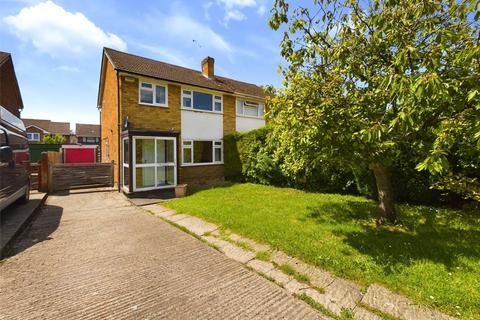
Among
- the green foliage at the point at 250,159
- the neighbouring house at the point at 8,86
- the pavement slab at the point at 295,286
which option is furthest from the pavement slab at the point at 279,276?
the neighbouring house at the point at 8,86

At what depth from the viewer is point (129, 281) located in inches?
132

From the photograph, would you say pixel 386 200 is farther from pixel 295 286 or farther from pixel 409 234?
pixel 295 286

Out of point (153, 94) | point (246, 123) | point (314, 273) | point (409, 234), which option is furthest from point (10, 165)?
point (246, 123)

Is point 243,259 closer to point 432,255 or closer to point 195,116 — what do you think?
point 432,255

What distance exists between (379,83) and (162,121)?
9768 mm

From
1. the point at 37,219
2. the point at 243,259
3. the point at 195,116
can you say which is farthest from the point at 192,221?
the point at 195,116

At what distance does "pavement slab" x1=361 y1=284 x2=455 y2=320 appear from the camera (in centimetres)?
255

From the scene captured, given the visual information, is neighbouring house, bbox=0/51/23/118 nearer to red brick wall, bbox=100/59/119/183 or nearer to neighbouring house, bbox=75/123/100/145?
red brick wall, bbox=100/59/119/183

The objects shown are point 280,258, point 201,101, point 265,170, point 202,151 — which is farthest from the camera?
point 202,151

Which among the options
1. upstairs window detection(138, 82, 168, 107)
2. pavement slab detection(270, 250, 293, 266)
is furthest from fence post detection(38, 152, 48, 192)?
pavement slab detection(270, 250, 293, 266)

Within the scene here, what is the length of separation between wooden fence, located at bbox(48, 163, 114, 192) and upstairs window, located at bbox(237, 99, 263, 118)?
8073 millimetres

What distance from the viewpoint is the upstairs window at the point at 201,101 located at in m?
12.7

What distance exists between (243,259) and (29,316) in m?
2.72

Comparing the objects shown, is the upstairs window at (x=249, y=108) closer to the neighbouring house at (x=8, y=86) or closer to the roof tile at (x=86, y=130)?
the neighbouring house at (x=8, y=86)
